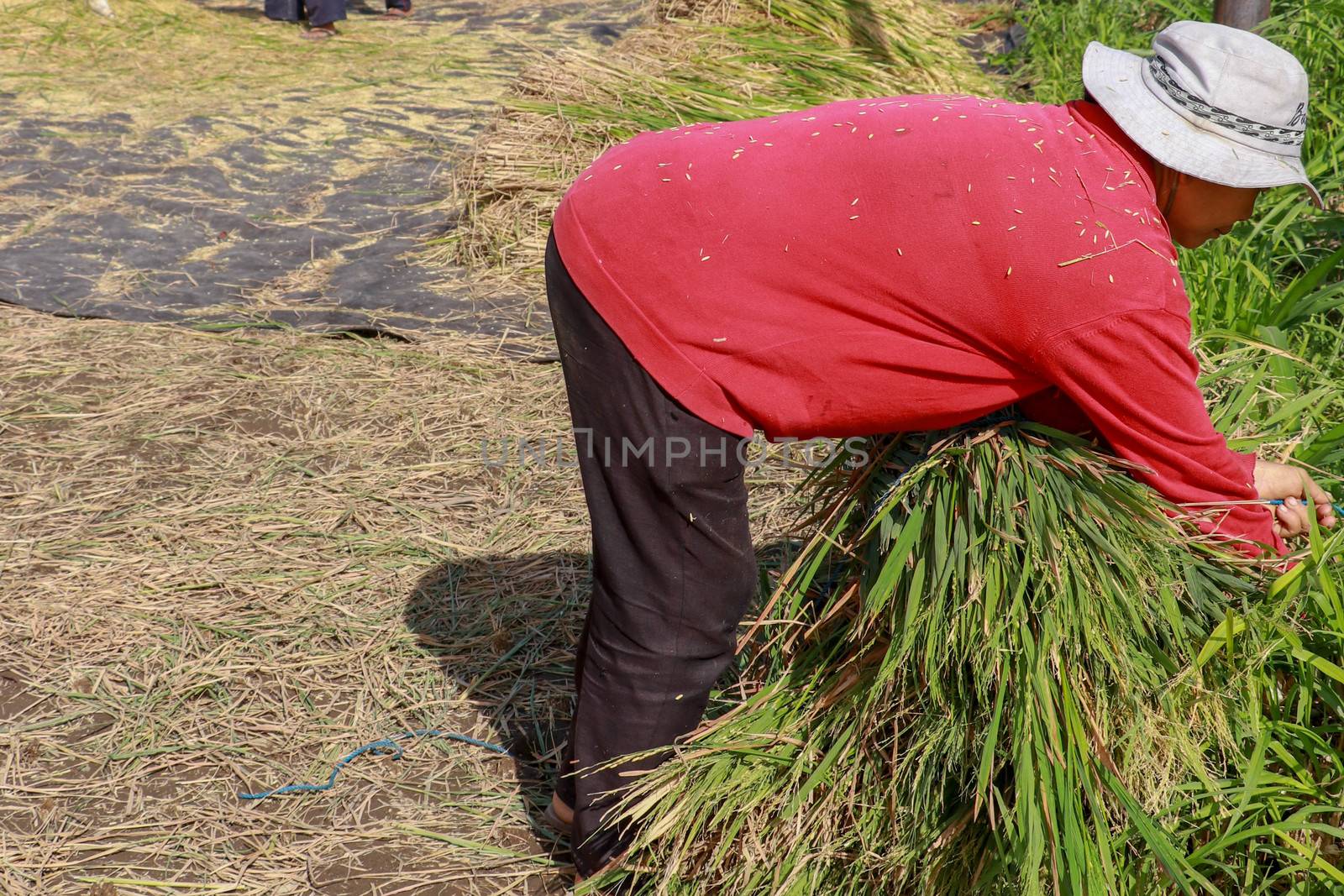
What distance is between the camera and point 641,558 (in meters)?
1.73

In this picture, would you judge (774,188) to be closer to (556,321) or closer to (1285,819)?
(556,321)

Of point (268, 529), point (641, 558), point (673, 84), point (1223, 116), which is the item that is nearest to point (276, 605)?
point (268, 529)

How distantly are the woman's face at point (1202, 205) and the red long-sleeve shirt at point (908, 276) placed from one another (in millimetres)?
42

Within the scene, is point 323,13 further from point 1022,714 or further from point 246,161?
point 1022,714

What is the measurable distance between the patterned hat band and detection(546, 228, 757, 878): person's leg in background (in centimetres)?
70

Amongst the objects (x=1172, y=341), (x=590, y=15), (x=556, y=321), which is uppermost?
(x=1172, y=341)

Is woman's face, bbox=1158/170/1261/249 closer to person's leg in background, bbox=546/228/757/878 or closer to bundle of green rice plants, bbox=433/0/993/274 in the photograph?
person's leg in background, bbox=546/228/757/878

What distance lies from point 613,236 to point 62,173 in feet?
13.8

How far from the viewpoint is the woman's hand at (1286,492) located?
5.60 ft

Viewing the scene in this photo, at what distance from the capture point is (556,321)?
1726 mm

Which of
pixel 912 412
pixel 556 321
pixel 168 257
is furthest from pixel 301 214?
pixel 912 412

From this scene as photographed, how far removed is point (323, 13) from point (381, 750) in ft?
19.9

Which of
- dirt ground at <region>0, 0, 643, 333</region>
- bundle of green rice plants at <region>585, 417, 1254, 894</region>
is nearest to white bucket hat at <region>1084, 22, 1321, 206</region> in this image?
bundle of green rice plants at <region>585, 417, 1254, 894</region>

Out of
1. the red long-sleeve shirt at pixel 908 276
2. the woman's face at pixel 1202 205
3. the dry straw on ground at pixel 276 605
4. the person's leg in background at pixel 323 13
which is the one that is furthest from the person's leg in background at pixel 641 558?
the person's leg in background at pixel 323 13
